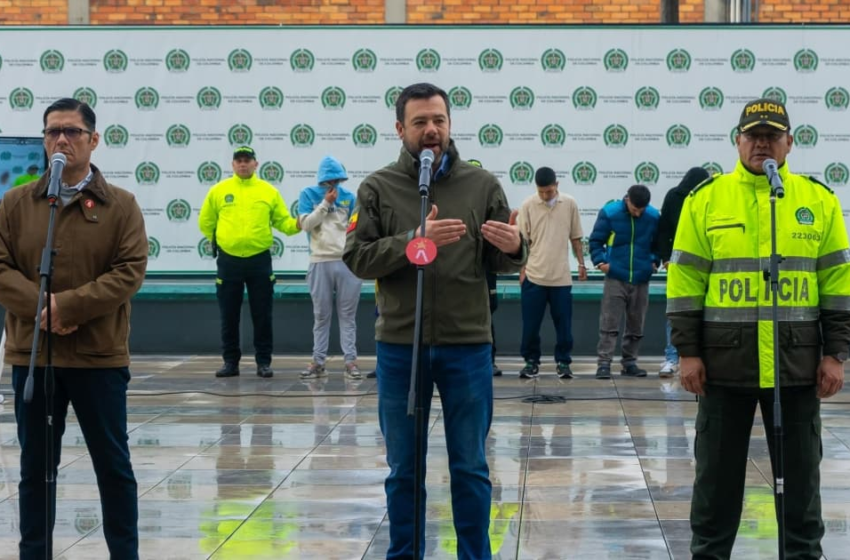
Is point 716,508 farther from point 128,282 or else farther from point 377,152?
point 377,152

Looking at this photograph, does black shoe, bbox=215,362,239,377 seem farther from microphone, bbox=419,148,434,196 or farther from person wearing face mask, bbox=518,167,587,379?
microphone, bbox=419,148,434,196

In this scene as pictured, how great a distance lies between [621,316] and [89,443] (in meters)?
8.59

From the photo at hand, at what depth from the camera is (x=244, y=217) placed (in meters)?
13.5

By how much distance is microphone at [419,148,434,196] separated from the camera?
17.5ft

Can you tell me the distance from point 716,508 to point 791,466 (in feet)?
1.15

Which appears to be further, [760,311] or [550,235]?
[550,235]

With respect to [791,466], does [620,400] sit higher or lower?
lower

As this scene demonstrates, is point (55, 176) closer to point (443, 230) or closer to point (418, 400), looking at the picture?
point (443, 230)

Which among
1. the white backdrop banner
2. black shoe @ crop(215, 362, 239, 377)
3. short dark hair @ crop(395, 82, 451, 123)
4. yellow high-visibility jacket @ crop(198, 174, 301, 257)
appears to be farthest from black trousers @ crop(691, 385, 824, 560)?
the white backdrop banner

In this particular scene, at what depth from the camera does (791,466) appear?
5.66m

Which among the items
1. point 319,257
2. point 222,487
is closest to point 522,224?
point 319,257

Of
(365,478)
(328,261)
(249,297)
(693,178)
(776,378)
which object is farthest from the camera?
(249,297)

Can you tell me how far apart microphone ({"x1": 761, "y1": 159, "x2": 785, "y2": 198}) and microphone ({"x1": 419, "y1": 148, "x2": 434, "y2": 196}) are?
1257 millimetres

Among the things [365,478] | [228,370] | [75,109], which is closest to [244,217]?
[228,370]
